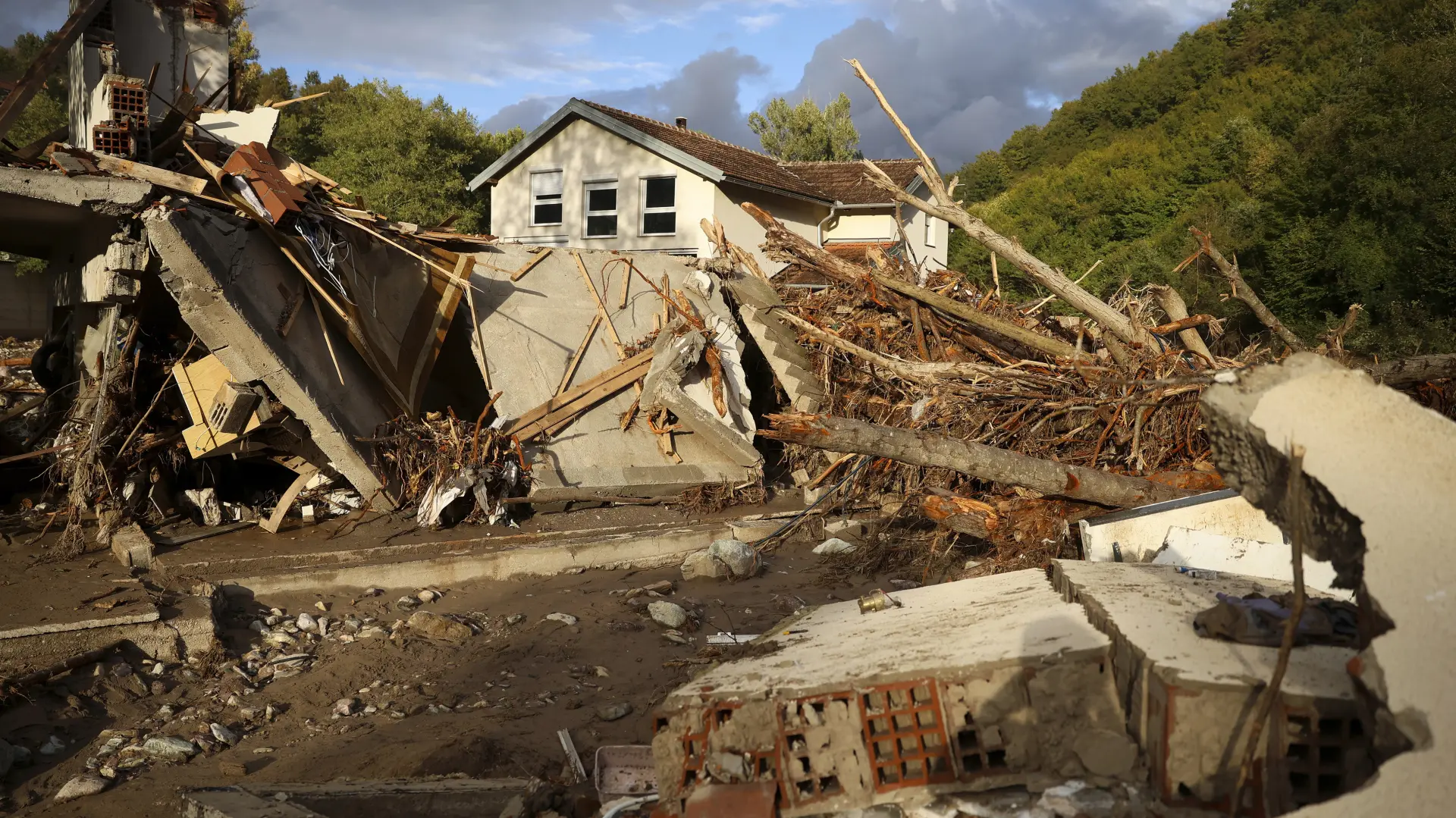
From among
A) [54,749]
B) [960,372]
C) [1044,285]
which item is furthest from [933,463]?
[54,749]

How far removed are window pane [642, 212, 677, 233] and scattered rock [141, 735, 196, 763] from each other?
1671 cm

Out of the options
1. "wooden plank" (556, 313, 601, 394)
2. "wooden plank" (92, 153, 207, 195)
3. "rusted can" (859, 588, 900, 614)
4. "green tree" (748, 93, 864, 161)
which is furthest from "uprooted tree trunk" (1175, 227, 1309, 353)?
"green tree" (748, 93, 864, 161)

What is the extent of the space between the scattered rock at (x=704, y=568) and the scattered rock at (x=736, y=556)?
0.12ft

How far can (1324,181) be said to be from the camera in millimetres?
18609

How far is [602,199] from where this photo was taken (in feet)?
69.8

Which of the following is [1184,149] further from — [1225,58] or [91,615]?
[91,615]

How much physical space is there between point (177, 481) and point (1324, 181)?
1984 centimetres

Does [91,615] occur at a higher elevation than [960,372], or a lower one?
lower

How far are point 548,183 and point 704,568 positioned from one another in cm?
1592

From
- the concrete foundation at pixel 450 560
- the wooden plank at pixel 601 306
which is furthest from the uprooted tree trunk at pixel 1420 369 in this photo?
the wooden plank at pixel 601 306

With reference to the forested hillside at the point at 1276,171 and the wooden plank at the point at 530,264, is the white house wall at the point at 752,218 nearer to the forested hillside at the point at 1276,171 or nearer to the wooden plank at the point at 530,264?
the forested hillside at the point at 1276,171

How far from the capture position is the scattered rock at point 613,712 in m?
5.03

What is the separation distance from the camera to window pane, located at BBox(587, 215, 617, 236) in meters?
21.3

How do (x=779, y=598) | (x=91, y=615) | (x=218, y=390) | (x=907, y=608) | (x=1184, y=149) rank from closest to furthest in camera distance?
(x=907, y=608) < (x=91, y=615) < (x=779, y=598) < (x=218, y=390) < (x=1184, y=149)
